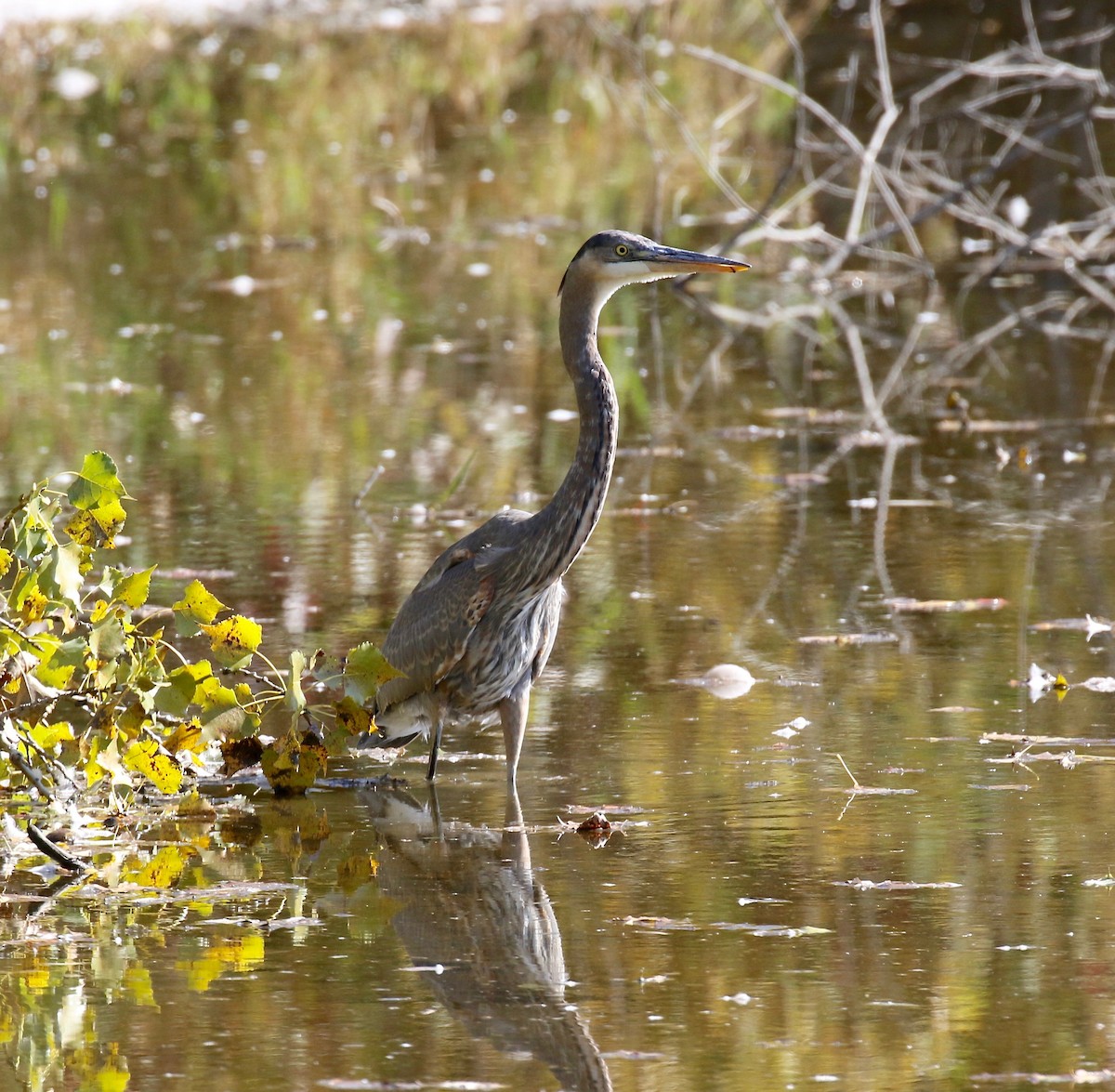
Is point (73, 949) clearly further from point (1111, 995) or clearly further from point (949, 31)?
point (949, 31)

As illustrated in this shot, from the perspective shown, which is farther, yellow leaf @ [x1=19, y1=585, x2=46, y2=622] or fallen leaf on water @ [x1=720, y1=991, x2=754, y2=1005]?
yellow leaf @ [x1=19, y1=585, x2=46, y2=622]

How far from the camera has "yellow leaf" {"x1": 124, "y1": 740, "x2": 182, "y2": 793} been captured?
6.00 m

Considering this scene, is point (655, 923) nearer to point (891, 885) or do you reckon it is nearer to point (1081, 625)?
point (891, 885)

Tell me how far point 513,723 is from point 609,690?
0.81 meters

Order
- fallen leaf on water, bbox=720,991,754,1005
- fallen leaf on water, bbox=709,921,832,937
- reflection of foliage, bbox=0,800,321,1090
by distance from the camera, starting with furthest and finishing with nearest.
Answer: fallen leaf on water, bbox=709,921,832,937, fallen leaf on water, bbox=720,991,754,1005, reflection of foliage, bbox=0,800,321,1090

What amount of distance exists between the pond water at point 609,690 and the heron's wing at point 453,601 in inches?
15.4

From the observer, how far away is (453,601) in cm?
669

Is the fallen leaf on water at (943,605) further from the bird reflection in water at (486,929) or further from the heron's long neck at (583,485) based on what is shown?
the bird reflection in water at (486,929)

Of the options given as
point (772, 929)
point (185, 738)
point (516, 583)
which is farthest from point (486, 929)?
point (516, 583)

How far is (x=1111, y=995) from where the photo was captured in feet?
15.3

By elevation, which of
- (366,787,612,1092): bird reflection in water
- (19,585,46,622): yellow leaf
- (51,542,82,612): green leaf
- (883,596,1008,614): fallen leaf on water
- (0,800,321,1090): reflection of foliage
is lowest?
(366,787,612,1092): bird reflection in water

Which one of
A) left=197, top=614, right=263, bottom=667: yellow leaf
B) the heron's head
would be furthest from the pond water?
the heron's head

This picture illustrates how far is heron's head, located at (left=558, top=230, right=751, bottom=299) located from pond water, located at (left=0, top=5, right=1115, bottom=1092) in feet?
4.68

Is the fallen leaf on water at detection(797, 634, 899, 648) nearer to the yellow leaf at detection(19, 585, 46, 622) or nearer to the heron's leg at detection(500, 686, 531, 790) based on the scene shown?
the heron's leg at detection(500, 686, 531, 790)
